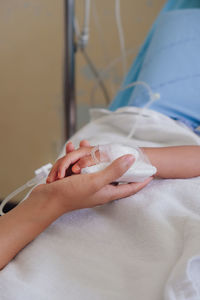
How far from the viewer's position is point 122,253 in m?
0.63

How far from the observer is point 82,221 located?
0.71 metres

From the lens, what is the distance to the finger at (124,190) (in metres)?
0.70

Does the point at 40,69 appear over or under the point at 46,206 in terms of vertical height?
under

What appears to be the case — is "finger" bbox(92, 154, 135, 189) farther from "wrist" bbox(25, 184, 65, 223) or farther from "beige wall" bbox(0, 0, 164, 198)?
"beige wall" bbox(0, 0, 164, 198)

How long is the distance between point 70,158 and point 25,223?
17cm

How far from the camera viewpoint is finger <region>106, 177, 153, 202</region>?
27.5 inches

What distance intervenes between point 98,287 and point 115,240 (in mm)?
108

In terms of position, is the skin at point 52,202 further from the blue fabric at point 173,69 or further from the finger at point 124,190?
the blue fabric at point 173,69

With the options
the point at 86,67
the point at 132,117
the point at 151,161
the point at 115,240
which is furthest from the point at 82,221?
the point at 86,67

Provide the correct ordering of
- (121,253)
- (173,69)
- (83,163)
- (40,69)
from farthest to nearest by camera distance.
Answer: (40,69)
(173,69)
(83,163)
(121,253)

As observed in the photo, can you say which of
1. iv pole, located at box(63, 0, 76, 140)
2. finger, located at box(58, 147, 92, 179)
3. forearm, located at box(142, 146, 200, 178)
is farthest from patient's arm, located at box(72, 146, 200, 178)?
iv pole, located at box(63, 0, 76, 140)

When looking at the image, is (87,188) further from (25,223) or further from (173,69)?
(173,69)

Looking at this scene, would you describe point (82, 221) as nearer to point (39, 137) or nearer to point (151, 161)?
point (151, 161)

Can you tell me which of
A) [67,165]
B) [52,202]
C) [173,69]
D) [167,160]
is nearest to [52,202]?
[52,202]
